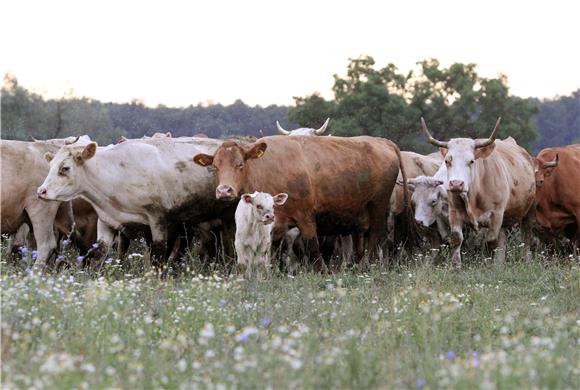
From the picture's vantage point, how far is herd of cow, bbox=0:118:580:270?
11070mm

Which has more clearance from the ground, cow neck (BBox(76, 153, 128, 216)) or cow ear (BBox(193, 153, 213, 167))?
cow ear (BBox(193, 153, 213, 167))

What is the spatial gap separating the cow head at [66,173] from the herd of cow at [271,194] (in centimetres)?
1

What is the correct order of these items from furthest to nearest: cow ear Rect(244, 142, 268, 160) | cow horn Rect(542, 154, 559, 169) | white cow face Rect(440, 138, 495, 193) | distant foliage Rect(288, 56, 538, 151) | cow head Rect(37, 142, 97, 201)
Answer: distant foliage Rect(288, 56, 538, 151) → cow horn Rect(542, 154, 559, 169) → white cow face Rect(440, 138, 495, 193) → cow ear Rect(244, 142, 268, 160) → cow head Rect(37, 142, 97, 201)

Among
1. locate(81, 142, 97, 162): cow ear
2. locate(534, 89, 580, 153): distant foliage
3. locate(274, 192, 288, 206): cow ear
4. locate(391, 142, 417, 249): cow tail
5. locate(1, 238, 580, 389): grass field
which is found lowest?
locate(534, 89, 580, 153): distant foliage

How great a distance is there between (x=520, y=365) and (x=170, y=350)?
224cm

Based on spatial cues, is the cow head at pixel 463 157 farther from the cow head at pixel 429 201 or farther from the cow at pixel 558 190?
the cow at pixel 558 190

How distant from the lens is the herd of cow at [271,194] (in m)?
11.1

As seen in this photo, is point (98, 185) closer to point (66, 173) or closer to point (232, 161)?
point (66, 173)

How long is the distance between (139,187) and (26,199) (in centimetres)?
130

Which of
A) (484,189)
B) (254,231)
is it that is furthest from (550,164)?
(254,231)

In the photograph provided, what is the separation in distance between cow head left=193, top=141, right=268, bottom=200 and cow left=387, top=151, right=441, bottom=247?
9.22ft

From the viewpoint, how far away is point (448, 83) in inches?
1975

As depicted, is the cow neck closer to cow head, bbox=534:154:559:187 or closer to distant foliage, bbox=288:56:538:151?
cow head, bbox=534:154:559:187

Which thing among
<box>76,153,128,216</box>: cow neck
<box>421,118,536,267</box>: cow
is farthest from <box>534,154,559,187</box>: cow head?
<box>76,153,128,216</box>: cow neck
